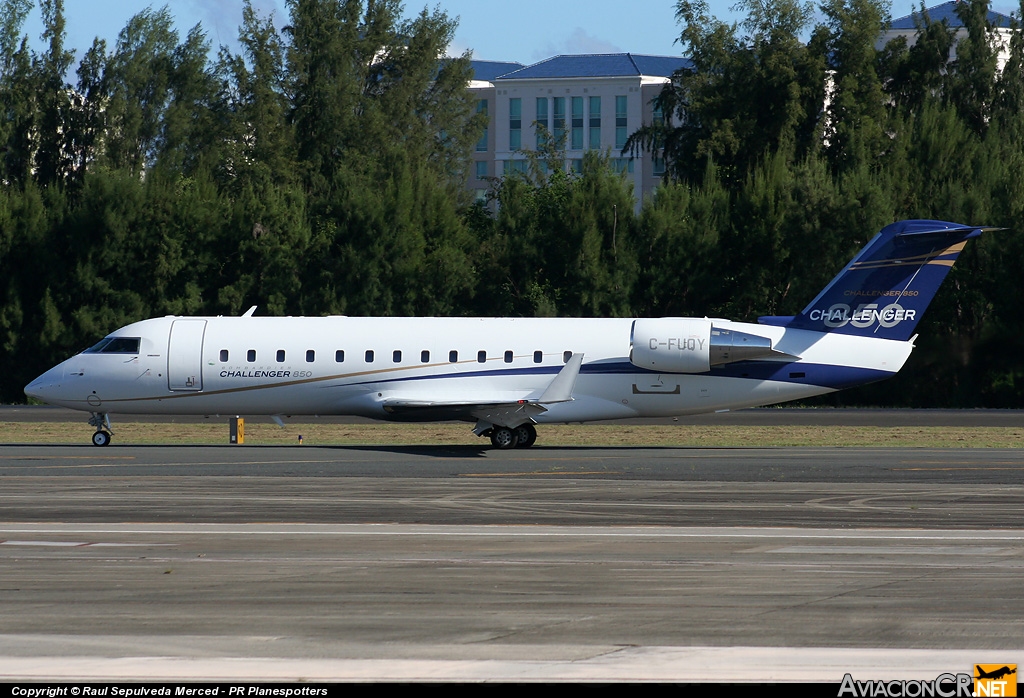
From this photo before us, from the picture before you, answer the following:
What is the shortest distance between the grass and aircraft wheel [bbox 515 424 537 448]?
10.6ft

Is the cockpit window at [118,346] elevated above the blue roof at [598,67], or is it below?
below

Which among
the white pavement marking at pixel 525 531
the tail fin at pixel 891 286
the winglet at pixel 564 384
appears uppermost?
the tail fin at pixel 891 286

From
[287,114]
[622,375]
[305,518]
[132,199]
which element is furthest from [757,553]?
[287,114]

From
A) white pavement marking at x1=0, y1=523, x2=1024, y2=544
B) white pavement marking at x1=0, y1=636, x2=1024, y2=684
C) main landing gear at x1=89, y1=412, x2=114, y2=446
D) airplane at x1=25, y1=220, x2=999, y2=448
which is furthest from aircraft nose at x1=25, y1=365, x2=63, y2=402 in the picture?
white pavement marking at x1=0, y1=636, x2=1024, y2=684

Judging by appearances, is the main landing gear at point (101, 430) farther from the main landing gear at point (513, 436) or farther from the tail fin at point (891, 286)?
the tail fin at point (891, 286)

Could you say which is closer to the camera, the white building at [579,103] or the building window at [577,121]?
the white building at [579,103]

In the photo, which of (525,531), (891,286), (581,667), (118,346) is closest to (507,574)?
(525,531)

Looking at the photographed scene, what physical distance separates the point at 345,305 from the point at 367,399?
77.3 feet

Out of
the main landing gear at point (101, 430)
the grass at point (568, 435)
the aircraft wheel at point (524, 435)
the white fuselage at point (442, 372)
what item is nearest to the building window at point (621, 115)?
the grass at point (568, 435)

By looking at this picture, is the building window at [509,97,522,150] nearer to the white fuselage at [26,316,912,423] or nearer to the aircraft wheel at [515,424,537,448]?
the aircraft wheel at [515,424,537,448]

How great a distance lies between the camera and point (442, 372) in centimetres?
3081

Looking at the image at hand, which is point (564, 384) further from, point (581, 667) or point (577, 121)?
point (577, 121)

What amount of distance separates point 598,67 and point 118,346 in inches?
3199

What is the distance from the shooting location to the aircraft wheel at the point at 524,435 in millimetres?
31656
